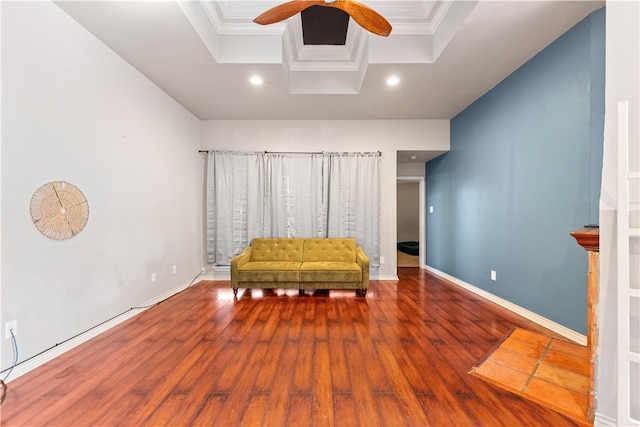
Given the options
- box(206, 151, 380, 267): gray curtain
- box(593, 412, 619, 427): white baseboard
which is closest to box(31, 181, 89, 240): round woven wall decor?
box(206, 151, 380, 267): gray curtain

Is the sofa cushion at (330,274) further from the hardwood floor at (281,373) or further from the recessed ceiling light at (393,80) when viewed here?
the recessed ceiling light at (393,80)

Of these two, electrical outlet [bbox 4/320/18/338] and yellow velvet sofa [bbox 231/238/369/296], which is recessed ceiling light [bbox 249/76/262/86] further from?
electrical outlet [bbox 4/320/18/338]

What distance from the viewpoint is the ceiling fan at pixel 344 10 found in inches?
67.6

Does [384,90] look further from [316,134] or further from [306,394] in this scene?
[306,394]

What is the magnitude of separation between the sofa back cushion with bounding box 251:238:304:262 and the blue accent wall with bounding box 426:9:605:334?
2.76 metres

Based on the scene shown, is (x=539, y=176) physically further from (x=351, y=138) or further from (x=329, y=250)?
(x=329, y=250)

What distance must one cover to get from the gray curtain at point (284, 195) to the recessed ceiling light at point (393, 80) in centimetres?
130

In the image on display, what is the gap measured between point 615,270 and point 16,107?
3953 mm

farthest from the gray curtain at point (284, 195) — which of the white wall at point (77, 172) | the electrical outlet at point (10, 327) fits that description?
the electrical outlet at point (10, 327)

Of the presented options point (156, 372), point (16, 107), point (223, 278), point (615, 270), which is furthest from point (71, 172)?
point (615, 270)

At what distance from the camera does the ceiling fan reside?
67.6 inches

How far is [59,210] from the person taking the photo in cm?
198

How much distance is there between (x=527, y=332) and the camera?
90.5 inches

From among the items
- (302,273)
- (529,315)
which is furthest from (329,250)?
(529,315)
